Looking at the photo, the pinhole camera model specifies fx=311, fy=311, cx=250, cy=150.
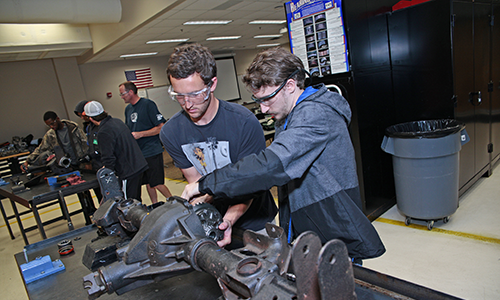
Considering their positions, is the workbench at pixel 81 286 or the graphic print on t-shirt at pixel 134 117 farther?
the graphic print on t-shirt at pixel 134 117

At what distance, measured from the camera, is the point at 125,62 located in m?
11.7

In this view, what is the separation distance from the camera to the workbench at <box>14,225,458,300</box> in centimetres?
82

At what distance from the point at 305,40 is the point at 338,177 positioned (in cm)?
223

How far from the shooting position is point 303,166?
3.44 ft

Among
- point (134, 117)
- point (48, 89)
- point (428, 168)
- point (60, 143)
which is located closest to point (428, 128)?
point (428, 168)

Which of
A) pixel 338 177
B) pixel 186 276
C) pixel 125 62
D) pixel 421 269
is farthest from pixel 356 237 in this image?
pixel 125 62

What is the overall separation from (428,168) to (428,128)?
1.84 feet

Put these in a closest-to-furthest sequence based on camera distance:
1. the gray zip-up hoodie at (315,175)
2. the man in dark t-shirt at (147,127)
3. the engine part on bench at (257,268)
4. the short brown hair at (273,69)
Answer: the engine part on bench at (257,268), the gray zip-up hoodie at (315,175), the short brown hair at (273,69), the man in dark t-shirt at (147,127)

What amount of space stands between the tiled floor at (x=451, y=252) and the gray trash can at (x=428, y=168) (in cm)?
18

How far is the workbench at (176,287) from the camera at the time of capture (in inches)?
32.1

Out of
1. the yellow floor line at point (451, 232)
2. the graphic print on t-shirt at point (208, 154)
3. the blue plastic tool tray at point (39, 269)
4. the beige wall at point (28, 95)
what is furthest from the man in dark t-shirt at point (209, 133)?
the beige wall at point (28, 95)

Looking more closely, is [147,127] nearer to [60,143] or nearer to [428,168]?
[60,143]

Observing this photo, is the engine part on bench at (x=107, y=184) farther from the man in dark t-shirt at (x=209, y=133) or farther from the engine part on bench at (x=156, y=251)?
the engine part on bench at (x=156, y=251)

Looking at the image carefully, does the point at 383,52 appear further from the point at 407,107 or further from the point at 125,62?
the point at 125,62
